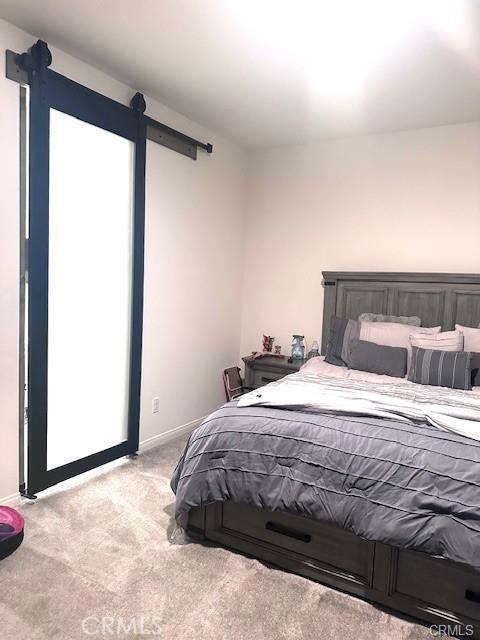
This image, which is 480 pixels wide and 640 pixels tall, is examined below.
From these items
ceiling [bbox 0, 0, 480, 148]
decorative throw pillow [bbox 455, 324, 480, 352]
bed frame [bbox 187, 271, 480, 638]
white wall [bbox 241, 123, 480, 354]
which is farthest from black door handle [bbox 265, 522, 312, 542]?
ceiling [bbox 0, 0, 480, 148]

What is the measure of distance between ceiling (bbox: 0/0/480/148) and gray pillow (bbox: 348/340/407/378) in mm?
1720

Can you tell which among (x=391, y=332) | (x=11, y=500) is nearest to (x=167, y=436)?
(x=11, y=500)

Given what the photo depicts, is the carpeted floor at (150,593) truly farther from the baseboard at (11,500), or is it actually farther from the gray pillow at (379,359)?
the gray pillow at (379,359)

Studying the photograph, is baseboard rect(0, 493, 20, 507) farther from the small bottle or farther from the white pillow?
the white pillow

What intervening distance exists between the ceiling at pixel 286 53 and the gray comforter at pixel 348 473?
192cm

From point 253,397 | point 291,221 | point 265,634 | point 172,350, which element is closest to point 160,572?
point 265,634

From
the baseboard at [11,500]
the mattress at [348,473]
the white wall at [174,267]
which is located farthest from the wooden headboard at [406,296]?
the baseboard at [11,500]

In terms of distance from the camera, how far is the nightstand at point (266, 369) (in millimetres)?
3830

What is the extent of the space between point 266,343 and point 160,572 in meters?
2.55

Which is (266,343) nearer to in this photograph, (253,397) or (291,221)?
(291,221)

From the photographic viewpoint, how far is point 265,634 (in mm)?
1683

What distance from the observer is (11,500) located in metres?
2.48

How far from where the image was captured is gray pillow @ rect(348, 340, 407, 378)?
3.14 metres

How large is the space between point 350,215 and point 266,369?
5.03 ft
